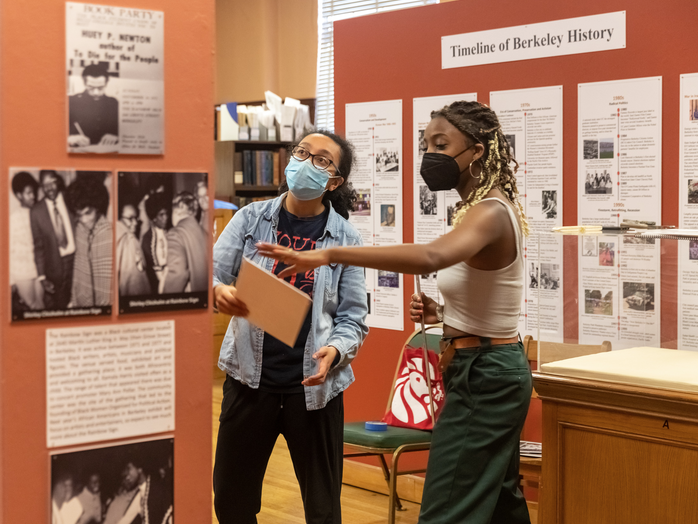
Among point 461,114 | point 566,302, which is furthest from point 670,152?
point 461,114

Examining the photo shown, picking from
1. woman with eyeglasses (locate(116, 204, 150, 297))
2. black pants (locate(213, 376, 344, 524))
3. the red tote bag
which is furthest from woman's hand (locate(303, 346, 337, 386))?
the red tote bag

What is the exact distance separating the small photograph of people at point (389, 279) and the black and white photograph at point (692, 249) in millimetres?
1808

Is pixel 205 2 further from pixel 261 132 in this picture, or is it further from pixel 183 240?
pixel 261 132

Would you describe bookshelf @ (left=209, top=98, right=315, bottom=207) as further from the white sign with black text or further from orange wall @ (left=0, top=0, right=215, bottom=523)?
orange wall @ (left=0, top=0, right=215, bottom=523)

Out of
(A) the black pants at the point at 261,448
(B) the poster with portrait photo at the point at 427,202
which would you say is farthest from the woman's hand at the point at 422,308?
(B) the poster with portrait photo at the point at 427,202

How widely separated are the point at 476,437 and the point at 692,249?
42.4 inches

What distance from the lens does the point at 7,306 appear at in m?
1.36

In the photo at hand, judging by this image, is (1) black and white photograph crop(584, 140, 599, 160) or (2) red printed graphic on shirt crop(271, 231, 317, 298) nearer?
(2) red printed graphic on shirt crop(271, 231, 317, 298)

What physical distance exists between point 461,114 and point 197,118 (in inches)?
39.7

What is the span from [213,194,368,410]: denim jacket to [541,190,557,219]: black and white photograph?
141 centimetres

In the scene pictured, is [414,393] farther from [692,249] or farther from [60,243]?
[60,243]

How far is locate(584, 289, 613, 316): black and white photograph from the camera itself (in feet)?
9.02

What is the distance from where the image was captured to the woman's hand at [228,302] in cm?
192

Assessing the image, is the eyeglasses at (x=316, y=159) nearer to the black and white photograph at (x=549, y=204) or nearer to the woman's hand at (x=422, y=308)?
the woman's hand at (x=422, y=308)
